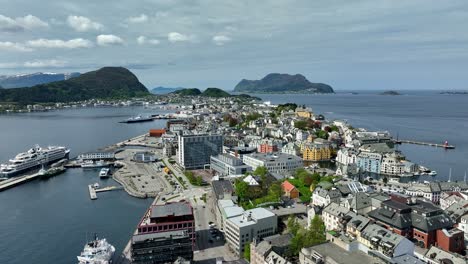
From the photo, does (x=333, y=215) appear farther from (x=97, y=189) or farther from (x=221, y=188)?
(x=97, y=189)

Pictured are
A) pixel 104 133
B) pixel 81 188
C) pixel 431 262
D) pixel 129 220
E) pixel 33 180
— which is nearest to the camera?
pixel 431 262

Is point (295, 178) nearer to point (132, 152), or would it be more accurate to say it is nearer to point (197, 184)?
point (197, 184)

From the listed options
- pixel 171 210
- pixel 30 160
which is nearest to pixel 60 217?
pixel 171 210

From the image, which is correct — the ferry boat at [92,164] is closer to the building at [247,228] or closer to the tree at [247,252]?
the building at [247,228]

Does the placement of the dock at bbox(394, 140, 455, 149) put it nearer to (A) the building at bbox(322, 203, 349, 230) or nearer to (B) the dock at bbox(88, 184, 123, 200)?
(A) the building at bbox(322, 203, 349, 230)

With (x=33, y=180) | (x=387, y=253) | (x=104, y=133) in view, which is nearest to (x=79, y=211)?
(x=33, y=180)

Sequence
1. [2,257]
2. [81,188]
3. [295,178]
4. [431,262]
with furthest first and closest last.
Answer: [81,188]
[295,178]
[2,257]
[431,262]

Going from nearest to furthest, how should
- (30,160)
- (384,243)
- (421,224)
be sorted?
(384,243), (421,224), (30,160)
